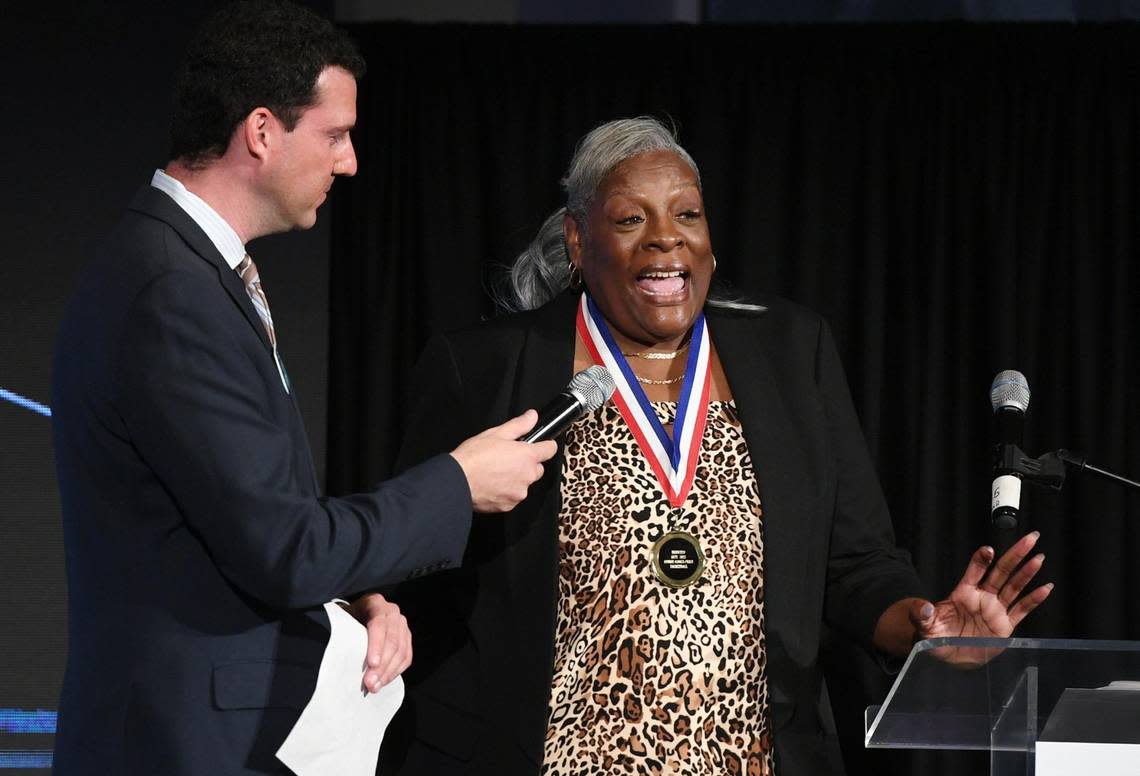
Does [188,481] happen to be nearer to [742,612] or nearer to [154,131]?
[742,612]

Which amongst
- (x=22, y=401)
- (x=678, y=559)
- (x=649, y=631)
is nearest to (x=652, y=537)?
(x=678, y=559)

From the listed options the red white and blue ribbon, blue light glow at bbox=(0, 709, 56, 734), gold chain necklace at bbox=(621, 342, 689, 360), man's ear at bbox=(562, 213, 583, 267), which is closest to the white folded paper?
the red white and blue ribbon

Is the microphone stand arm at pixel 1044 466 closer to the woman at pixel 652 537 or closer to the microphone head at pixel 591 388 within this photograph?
the woman at pixel 652 537

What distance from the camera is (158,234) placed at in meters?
1.87

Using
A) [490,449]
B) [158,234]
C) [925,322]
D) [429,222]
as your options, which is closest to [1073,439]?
[925,322]

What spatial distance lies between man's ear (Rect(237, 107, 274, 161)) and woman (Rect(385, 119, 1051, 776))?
40.1 inches

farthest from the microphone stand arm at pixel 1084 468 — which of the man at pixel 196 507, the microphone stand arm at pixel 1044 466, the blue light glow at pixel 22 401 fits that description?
the blue light glow at pixel 22 401

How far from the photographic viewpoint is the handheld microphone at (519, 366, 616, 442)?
2.23m

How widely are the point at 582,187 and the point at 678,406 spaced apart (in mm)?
562

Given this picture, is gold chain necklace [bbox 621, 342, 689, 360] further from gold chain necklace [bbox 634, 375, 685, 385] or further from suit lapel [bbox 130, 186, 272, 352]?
suit lapel [bbox 130, 186, 272, 352]

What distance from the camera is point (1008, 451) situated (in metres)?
2.16

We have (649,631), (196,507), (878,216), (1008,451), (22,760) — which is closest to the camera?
(196,507)

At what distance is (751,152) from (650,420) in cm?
196

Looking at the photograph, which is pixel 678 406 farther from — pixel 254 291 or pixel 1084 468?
pixel 254 291
